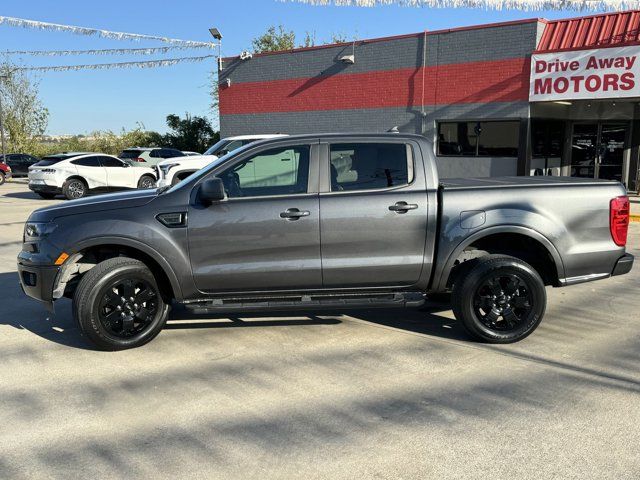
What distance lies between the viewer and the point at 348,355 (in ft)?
16.1

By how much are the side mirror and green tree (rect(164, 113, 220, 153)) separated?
3209 centimetres

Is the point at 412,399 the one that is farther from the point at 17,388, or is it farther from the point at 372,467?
the point at 17,388

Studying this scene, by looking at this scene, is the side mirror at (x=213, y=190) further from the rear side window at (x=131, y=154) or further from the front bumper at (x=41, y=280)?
the rear side window at (x=131, y=154)

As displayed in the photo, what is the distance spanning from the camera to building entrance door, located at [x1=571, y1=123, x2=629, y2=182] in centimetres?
1830

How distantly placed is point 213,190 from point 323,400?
1928 mm

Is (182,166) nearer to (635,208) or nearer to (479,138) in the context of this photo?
(479,138)

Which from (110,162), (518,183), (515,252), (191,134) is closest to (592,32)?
(518,183)

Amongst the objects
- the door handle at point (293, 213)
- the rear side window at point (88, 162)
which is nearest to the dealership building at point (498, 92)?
the rear side window at point (88, 162)

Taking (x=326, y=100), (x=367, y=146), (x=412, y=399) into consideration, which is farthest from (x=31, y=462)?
(x=326, y=100)

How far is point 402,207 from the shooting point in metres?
5.02

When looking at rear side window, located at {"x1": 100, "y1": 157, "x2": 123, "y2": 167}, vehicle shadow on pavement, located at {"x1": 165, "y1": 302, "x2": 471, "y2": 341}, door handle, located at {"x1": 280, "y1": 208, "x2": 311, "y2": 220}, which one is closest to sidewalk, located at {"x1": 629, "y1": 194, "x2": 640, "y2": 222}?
vehicle shadow on pavement, located at {"x1": 165, "y1": 302, "x2": 471, "y2": 341}

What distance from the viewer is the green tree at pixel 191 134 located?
36250 millimetres

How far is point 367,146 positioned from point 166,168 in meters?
10.1

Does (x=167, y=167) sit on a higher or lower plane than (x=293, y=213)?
higher
